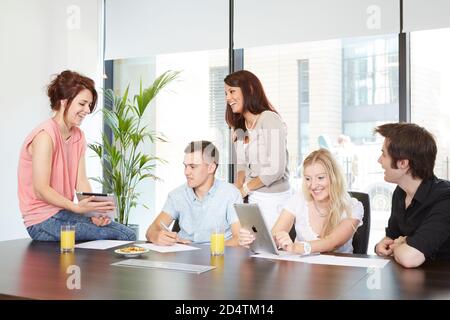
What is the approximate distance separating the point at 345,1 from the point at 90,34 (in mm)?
2523

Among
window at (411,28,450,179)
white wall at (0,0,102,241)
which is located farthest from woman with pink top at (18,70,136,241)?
window at (411,28,450,179)

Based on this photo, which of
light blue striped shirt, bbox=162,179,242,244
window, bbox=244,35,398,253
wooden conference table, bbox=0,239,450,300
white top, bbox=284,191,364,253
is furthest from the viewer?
window, bbox=244,35,398,253

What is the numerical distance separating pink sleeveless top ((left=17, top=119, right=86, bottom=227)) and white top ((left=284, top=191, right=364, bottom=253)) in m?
1.19

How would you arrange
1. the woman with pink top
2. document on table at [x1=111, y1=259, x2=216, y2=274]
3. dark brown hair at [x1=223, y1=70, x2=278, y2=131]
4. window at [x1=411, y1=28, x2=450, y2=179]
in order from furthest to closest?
1. window at [x1=411, y1=28, x2=450, y2=179]
2. dark brown hair at [x1=223, y1=70, x2=278, y2=131]
3. the woman with pink top
4. document on table at [x1=111, y1=259, x2=216, y2=274]

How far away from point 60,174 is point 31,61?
7.52 ft

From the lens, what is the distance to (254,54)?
4496mm

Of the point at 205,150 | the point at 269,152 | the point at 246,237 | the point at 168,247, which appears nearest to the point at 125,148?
the point at 269,152

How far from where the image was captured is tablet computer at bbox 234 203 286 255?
78.1 inches

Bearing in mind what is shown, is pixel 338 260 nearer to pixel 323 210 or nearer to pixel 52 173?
pixel 323 210

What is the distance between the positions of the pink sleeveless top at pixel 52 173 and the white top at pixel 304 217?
3.89ft

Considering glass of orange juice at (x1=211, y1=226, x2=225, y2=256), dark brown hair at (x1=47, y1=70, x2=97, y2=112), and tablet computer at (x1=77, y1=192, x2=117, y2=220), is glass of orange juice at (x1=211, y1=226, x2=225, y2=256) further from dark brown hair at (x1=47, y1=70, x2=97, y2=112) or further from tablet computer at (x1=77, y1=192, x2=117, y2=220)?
dark brown hair at (x1=47, y1=70, x2=97, y2=112)

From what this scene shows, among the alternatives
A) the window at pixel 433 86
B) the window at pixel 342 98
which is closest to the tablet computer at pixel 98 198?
the window at pixel 342 98

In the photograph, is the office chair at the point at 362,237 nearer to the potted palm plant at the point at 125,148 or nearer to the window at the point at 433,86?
the window at the point at 433,86

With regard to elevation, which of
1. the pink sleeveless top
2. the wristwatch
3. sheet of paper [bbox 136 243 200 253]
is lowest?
sheet of paper [bbox 136 243 200 253]
